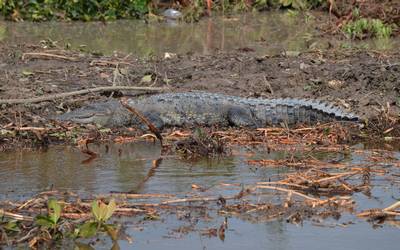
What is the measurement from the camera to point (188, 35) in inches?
544

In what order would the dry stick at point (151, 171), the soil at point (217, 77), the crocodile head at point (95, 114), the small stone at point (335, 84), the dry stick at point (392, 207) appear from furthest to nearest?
the small stone at point (335, 84), the soil at point (217, 77), the crocodile head at point (95, 114), the dry stick at point (151, 171), the dry stick at point (392, 207)

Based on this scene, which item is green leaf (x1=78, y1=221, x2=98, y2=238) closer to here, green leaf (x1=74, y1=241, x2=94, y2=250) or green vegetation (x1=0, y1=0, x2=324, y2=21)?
green leaf (x1=74, y1=241, x2=94, y2=250)

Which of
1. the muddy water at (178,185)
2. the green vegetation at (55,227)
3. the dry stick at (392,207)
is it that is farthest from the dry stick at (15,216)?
the dry stick at (392,207)

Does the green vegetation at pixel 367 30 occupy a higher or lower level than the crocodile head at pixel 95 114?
higher

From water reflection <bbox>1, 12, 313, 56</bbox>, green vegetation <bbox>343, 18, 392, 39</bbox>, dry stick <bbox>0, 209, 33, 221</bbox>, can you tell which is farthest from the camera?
green vegetation <bbox>343, 18, 392, 39</bbox>

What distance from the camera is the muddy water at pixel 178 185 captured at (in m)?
4.56

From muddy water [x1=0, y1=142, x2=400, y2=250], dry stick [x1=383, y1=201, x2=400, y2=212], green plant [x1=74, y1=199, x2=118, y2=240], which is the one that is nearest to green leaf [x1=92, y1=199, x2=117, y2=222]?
green plant [x1=74, y1=199, x2=118, y2=240]

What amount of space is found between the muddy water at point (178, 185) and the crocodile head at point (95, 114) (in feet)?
2.93

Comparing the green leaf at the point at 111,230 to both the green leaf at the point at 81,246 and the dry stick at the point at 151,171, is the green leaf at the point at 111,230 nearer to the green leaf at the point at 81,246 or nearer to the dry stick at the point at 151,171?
the green leaf at the point at 81,246

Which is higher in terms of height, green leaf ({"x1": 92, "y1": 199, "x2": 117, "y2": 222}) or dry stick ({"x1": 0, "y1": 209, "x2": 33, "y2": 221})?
green leaf ({"x1": 92, "y1": 199, "x2": 117, "y2": 222})

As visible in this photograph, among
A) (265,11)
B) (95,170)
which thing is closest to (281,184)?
(95,170)

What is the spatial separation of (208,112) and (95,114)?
111 centimetres

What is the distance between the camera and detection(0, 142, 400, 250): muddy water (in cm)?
456

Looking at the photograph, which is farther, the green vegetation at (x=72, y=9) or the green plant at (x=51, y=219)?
the green vegetation at (x=72, y=9)
